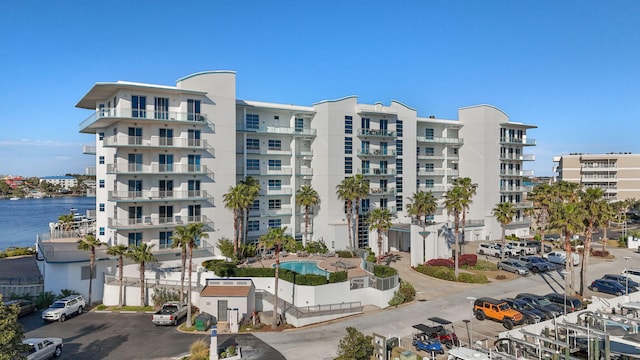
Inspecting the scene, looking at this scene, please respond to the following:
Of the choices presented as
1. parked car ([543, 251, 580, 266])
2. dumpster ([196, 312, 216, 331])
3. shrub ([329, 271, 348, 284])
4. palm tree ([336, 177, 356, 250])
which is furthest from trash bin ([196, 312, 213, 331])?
parked car ([543, 251, 580, 266])

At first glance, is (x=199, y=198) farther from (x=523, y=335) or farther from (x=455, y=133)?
(x=455, y=133)

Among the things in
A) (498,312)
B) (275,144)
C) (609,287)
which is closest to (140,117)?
(275,144)

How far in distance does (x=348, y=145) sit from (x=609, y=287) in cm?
3259

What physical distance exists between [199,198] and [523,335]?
111 feet

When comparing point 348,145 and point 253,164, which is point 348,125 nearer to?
point 348,145

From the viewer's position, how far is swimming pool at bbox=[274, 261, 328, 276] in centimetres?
3923

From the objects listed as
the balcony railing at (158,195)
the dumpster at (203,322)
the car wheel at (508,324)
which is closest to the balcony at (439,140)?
the balcony railing at (158,195)

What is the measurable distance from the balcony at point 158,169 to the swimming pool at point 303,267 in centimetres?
1370

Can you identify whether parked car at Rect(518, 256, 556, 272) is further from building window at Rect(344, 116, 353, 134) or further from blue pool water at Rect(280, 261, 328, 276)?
building window at Rect(344, 116, 353, 134)

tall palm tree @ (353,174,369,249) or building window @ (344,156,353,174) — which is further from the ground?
building window @ (344,156,353,174)

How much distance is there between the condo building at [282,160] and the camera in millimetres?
43594

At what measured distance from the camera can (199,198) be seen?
4544cm

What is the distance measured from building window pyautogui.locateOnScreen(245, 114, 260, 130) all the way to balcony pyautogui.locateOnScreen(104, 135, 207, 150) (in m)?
8.02

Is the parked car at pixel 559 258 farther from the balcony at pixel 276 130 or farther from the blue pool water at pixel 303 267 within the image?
the balcony at pixel 276 130
